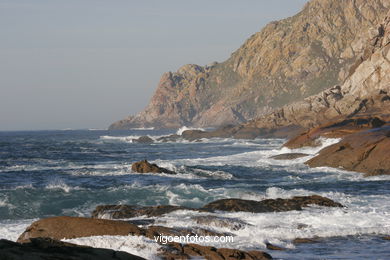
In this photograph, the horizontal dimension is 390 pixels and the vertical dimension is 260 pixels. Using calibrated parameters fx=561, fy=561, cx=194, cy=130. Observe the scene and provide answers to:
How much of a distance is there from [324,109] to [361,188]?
64903 millimetres

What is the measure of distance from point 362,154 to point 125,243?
24.0m

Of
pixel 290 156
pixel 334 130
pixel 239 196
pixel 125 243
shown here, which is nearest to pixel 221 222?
pixel 125 243

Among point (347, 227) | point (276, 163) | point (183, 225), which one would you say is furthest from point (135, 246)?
point (276, 163)

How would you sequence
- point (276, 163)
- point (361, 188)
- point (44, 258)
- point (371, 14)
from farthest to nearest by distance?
point (371, 14), point (276, 163), point (361, 188), point (44, 258)

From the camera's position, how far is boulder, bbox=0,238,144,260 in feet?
29.0

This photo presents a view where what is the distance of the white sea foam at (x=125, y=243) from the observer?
492 inches

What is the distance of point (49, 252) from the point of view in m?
9.58

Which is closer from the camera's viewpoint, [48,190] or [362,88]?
[48,190]

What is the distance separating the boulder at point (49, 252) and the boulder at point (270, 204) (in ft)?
30.7

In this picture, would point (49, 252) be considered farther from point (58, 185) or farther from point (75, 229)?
point (58, 185)

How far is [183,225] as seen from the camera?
15.9 metres

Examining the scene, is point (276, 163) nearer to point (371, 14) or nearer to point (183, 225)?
point (183, 225)

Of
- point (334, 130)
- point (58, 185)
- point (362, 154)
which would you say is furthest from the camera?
point (334, 130)

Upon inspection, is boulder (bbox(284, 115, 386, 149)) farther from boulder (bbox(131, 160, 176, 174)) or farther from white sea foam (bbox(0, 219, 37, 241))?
white sea foam (bbox(0, 219, 37, 241))
